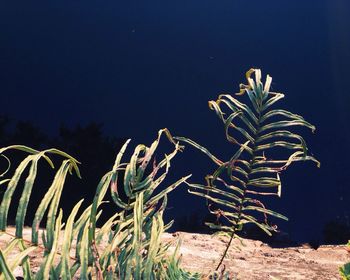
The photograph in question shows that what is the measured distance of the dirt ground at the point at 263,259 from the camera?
2928 millimetres

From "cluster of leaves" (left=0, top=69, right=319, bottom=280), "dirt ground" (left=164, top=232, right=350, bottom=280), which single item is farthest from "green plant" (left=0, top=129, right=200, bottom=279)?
"dirt ground" (left=164, top=232, right=350, bottom=280)

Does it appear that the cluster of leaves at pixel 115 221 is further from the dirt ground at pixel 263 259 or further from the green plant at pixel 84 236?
the dirt ground at pixel 263 259

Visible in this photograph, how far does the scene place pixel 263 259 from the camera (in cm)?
337

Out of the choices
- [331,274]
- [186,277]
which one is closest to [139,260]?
[186,277]

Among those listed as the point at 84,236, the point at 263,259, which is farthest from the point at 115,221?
the point at 263,259

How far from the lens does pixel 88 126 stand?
7652mm

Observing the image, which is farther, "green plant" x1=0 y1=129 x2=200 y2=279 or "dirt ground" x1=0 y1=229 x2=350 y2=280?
"dirt ground" x1=0 y1=229 x2=350 y2=280

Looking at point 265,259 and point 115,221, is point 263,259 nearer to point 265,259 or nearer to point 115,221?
point 265,259

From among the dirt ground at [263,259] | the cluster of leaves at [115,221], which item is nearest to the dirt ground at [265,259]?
the dirt ground at [263,259]

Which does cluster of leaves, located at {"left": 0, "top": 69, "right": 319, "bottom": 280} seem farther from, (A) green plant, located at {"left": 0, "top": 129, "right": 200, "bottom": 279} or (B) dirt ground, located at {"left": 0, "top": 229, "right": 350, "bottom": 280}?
(B) dirt ground, located at {"left": 0, "top": 229, "right": 350, "bottom": 280}

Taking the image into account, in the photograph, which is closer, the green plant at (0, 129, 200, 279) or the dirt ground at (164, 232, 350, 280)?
the green plant at (0, 129, 200, 279)

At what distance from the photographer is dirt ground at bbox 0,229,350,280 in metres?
2.93

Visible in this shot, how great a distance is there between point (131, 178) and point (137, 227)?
0.19 m

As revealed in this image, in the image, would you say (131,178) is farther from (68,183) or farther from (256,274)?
(68,183)
